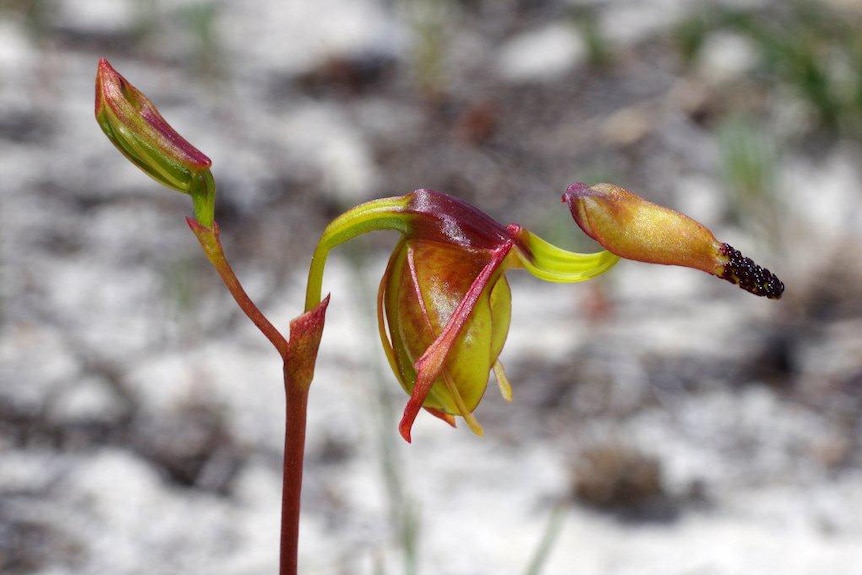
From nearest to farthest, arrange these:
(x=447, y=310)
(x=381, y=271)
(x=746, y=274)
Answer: (x=746, y=274) < (x=447, y=310) < (x=381, y=271)

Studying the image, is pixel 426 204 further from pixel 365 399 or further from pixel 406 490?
pixel 365 399

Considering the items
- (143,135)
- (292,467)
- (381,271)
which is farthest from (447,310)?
(381,271)

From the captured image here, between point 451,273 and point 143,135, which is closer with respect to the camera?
point 143,135

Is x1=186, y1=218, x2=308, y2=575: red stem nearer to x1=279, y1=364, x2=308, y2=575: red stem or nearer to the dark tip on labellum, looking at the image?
x1=279, y1=364, x2=308, y2=575: red stem

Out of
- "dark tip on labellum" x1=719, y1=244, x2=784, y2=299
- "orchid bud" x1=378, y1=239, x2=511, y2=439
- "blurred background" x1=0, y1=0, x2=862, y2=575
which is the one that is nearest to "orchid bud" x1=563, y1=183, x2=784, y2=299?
"dark tip on labellum" x1=719, y1=244, x2=784, y2=299

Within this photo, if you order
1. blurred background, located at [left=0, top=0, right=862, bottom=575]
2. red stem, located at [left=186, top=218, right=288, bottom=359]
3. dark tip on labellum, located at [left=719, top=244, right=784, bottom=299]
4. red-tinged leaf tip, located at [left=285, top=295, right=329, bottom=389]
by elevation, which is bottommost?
dark tip on labellum, located at [left=719, top=244, right=784, bottom=299]

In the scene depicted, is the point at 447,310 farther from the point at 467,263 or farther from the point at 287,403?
the point at 287,403
